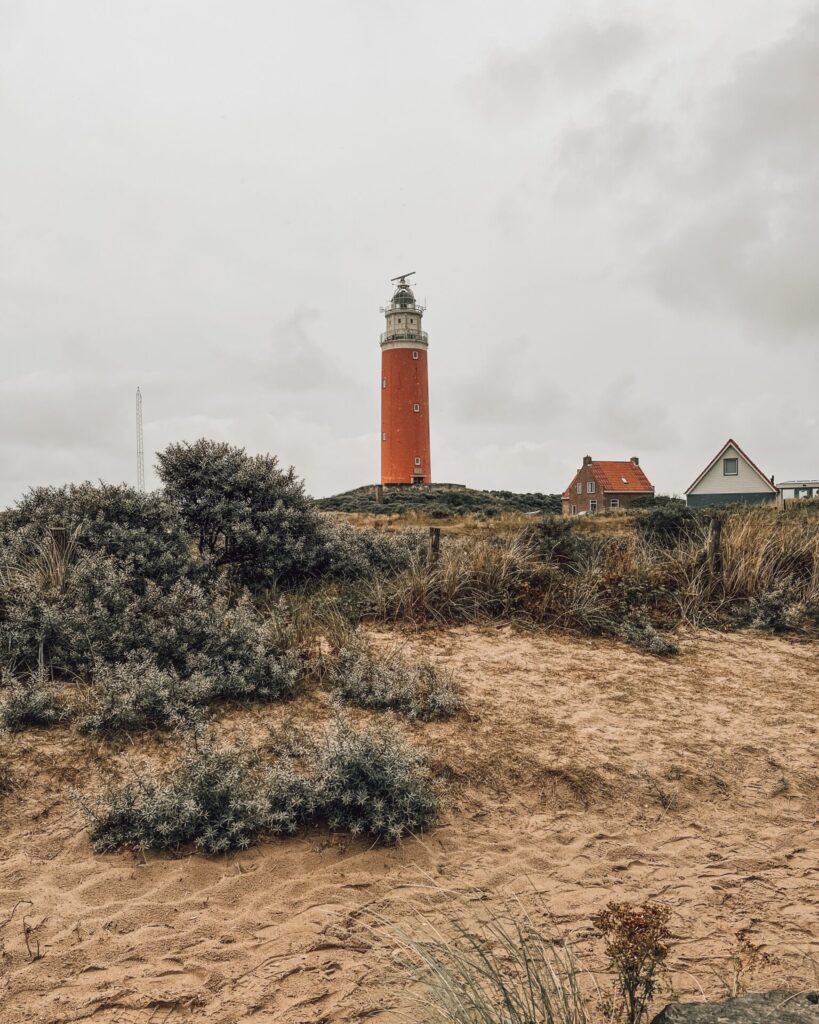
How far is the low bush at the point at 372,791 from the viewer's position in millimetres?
5238

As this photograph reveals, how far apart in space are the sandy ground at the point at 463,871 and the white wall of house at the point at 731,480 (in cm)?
3729

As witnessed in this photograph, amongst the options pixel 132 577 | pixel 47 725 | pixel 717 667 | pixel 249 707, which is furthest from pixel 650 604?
pixel 47 725

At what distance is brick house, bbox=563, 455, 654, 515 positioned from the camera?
159 feet

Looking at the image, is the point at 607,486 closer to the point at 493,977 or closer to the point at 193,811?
the point at 193,811

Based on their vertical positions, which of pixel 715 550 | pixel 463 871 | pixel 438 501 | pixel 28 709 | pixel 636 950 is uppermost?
pixel 438 501

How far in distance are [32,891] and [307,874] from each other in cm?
165

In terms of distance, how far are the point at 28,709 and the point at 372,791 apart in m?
3.41

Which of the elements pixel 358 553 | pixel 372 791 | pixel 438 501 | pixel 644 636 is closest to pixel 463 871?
pixel 372 791

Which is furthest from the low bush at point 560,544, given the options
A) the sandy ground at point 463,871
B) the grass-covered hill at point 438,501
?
the grass-covered hill at point 438,501

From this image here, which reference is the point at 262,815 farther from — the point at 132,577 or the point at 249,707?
the point at 132,577

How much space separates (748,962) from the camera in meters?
4.02

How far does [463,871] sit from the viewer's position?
4.88 m

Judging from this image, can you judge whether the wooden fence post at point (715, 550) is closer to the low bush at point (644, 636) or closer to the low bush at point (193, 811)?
the low bush at point (644, 636)

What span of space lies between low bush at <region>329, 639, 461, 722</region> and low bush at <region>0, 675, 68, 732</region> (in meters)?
2.53
